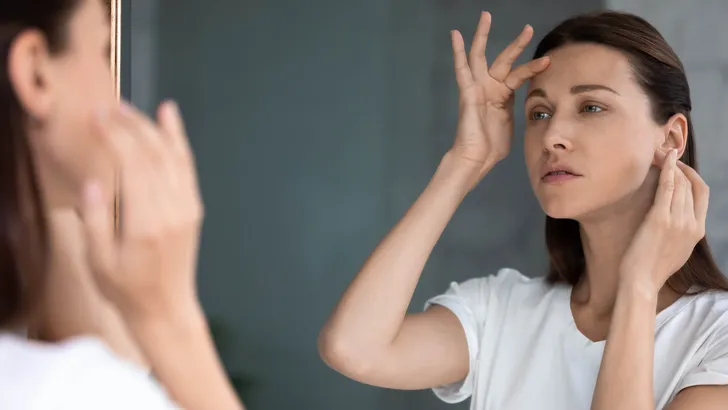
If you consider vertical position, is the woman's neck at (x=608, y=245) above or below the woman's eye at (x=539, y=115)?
below

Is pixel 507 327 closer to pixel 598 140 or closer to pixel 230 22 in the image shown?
pixel 598 140

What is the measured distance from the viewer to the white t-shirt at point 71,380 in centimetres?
40

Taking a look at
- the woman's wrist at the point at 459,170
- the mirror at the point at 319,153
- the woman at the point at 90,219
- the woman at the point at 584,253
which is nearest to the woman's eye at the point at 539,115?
the woman at the point at 584,253

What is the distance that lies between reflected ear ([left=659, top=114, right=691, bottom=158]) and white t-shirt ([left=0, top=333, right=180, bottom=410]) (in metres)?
0.79

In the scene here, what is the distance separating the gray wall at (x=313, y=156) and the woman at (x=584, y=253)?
0.90ft

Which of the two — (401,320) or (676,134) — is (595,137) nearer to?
(676,134)

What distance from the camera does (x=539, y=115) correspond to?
1.03 m

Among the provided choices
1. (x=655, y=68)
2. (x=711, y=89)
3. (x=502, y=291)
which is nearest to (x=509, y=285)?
(x=502, y=291)

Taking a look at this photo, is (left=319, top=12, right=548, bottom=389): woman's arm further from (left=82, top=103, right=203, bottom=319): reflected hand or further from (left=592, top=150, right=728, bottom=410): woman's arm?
(left=82, top=103, right=203, bottom=319): reflected hand

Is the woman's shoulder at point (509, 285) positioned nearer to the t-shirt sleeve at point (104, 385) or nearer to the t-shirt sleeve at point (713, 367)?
the t-shirt sleeve at point (713, 367)

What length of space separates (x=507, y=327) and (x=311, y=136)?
0.47 meters

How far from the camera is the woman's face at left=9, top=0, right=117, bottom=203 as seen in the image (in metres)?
0.45

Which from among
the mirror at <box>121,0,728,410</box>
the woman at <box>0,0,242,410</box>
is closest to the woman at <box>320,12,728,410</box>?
the mirror at <box>121,0,728,410</box>

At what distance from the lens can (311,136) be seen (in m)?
1.28
